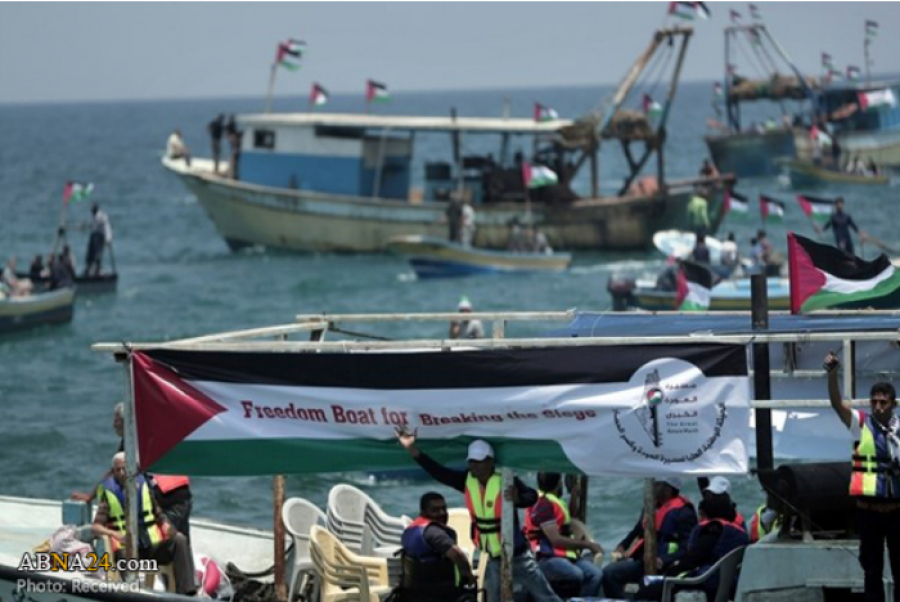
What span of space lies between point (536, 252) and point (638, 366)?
1378 inches

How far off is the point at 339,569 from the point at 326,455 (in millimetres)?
1165

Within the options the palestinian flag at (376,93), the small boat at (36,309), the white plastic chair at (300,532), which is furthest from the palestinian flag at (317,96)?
the white plastic chair at (300,532)

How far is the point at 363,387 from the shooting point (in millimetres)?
11617

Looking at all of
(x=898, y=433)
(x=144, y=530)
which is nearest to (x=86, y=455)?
(x=144, y=530)

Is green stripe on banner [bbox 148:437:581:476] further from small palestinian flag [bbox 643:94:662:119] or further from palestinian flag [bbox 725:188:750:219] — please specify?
small palestinian flag [bbox 643:94:662:119]

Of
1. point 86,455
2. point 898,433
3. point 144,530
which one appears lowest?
point 86,455

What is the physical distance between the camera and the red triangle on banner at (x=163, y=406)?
11781mm

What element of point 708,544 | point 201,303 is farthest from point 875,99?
point 708,544

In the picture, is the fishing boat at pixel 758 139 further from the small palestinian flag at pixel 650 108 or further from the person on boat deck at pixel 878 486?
the person on boat deck at pixel 878 486

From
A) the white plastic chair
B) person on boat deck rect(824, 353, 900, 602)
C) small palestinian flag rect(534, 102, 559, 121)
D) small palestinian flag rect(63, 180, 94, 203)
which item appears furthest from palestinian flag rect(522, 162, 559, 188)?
person on boat deck rect(824, 353, 900, 602)

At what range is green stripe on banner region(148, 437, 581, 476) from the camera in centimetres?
1152

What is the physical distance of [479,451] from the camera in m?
11.5

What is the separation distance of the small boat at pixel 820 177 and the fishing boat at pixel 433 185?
22869 millimetres

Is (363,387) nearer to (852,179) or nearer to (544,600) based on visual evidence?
(544,600)
